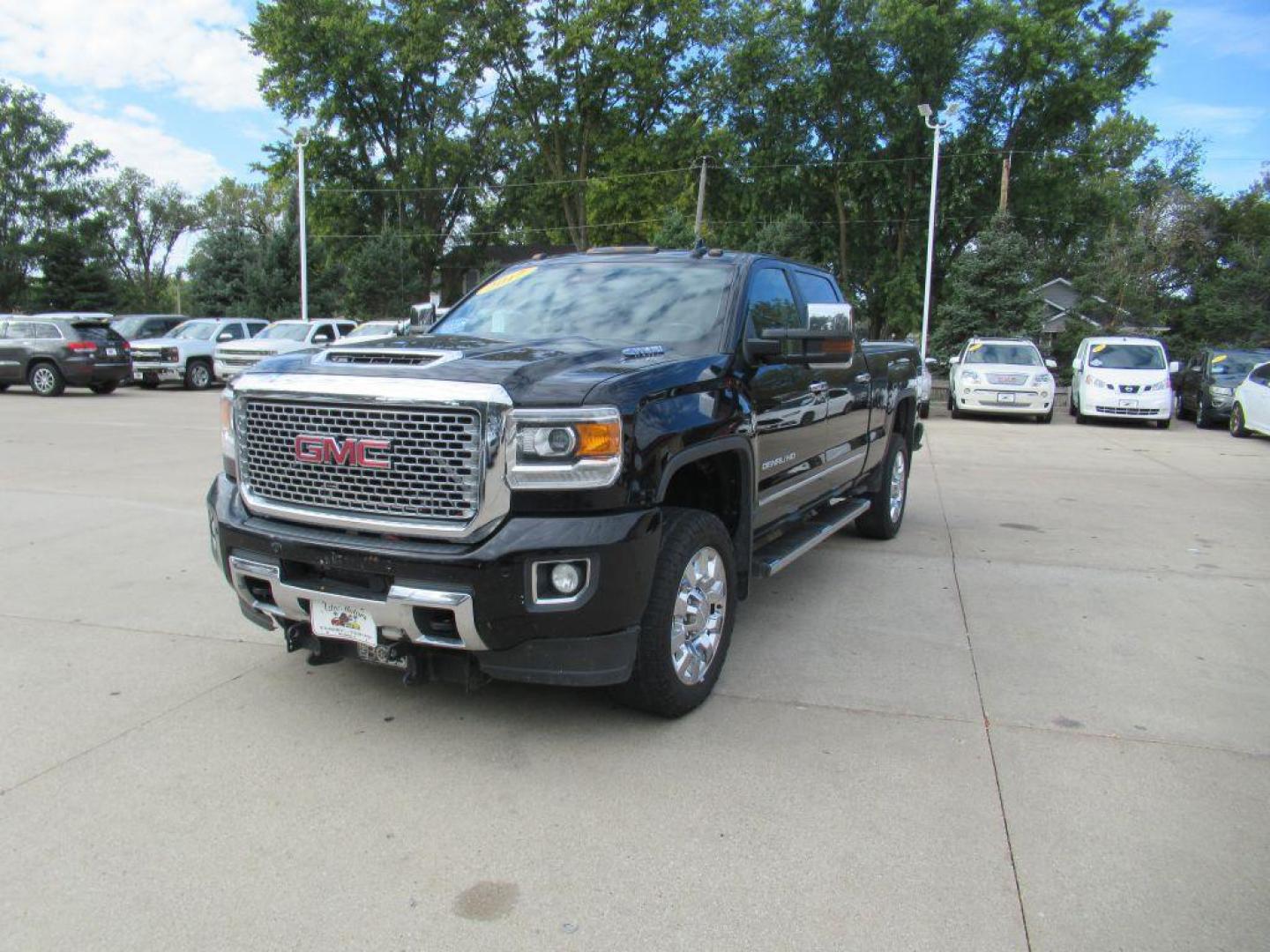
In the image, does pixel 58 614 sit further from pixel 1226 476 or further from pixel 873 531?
pixel 1226 476

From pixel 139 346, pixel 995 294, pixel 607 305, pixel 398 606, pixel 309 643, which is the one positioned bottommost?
pixel 309 643

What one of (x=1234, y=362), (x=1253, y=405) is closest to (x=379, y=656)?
(x=1253, y=405)

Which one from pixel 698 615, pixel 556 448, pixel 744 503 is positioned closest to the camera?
pixel 556 448

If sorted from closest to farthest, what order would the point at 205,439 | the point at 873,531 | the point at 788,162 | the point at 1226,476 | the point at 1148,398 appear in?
1. the point at 873,531
2. the point at 1226,476
3. the point at 205,439
4. the point at 1148,398
5. the point at 788,162

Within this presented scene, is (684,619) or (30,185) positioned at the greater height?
(30,185)

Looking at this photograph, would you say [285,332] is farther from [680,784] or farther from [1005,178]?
[1005,178]

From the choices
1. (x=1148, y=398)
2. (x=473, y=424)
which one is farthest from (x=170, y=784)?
(x=1148, y=398)

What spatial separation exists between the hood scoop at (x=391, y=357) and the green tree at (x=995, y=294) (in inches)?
1050

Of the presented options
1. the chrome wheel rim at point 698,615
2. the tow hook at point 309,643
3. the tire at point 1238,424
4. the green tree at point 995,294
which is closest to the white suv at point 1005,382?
the tire at point 1238,424

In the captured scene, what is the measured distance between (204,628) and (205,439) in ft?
29.7

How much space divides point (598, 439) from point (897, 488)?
507 centimetres

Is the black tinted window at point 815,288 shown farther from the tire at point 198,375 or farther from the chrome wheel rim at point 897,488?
the tire at point 198,375

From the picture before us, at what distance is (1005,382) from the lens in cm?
1895

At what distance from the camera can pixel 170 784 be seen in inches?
134
